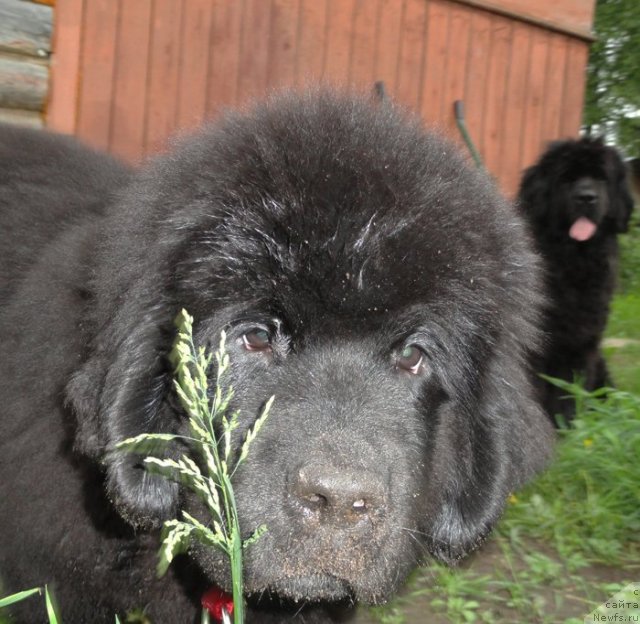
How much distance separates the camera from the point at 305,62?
644 centimetres

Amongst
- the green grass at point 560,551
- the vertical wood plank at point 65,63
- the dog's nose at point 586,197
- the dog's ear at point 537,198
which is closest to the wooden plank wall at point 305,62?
the vertical wood plank at point 65,63

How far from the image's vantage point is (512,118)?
7.82 metres

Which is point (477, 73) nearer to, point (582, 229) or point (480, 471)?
point (582, 229)

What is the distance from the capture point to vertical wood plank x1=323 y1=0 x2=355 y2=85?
6.53 metres

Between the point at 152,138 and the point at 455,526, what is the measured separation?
415 centimetres

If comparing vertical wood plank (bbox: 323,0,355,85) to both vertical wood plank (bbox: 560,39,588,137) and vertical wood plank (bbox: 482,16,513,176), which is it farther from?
vertical wood plank (bbox: 560,39,588,137)

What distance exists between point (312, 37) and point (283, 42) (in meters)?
0.26

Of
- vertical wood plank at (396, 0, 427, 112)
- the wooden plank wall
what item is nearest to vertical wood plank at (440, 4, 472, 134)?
the wooden plank wall

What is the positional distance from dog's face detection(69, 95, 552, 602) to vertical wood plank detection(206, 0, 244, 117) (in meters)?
3.88

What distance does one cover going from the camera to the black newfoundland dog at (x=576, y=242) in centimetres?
527

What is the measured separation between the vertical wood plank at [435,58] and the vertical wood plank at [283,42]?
1274 mm

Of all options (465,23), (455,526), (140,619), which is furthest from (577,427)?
(465,23)

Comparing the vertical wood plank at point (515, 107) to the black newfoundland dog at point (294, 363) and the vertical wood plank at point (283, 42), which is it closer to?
the vertical wood plank at point (283, 42)

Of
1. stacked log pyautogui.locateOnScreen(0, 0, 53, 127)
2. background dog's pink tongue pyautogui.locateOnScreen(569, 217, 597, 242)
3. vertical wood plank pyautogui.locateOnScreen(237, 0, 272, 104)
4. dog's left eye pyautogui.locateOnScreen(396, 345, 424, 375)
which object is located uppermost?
vertical wood plank pyautogui.locateOnScreen(237, 0, 272, 104)
